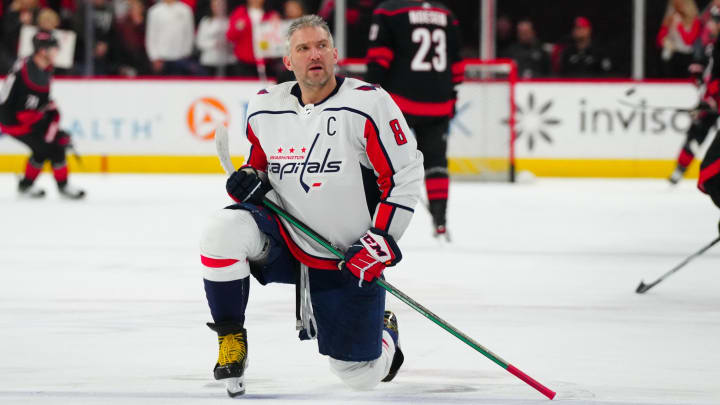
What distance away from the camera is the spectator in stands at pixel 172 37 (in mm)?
9656

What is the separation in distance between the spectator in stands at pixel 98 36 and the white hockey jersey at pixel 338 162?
23.7ft

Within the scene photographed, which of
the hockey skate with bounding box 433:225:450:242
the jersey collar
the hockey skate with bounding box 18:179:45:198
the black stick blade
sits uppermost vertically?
the jersey collar

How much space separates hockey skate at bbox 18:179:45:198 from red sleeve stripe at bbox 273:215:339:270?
540 centimetres

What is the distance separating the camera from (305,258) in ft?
8.79

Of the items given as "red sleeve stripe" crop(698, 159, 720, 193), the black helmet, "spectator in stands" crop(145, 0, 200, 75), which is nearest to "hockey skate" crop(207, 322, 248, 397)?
"red sleeve stripe" crop(698, 159, 720, 193)

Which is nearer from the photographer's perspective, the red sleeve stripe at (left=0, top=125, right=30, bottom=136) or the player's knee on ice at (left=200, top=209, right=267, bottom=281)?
the player's knee on ice at (left=200, top=209, right=267, bottom=281)

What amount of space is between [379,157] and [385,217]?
132mm

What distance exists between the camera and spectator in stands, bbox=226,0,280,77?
30.9 feet

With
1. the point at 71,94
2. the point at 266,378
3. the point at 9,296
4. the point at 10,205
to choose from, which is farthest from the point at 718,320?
the point at 71,94

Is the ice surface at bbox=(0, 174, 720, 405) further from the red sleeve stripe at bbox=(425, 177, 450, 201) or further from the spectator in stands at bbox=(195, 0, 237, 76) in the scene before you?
the spectator in stands at bbox=(195, 0, 237, 76)

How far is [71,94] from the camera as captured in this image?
9570 millimetres

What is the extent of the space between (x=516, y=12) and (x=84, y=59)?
347 cm

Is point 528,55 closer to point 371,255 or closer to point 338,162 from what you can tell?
point 338,162

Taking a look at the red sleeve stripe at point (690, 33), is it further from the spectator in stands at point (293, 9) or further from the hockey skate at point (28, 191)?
the hockey skate at point (28, 191)
